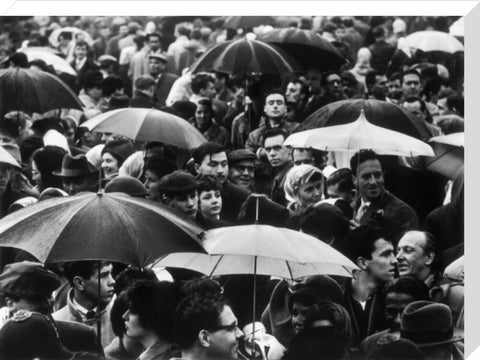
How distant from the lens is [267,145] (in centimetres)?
1046

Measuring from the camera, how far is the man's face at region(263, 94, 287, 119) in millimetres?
11172

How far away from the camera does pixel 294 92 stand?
1173 cm

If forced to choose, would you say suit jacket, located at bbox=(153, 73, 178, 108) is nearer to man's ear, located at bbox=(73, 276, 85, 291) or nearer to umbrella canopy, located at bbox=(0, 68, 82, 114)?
umbrella canopy, located at bbox=(0, 68, 82, 114)

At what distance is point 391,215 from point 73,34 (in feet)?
17.8

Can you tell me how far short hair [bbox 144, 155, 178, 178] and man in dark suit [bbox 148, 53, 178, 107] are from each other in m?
2.24

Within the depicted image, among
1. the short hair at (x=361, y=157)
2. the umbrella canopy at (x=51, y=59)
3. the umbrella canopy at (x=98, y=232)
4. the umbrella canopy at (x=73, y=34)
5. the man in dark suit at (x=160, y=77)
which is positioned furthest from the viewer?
the umbrella canopy at (x=73, y=34)

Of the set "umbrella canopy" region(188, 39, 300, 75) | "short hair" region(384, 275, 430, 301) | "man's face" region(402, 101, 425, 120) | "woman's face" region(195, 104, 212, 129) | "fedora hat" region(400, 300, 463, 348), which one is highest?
"umbrella canopy" region(188, 39, 300, 75)

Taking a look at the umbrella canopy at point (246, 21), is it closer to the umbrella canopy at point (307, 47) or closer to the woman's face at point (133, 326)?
the umbrella canopy at point (307, 47)

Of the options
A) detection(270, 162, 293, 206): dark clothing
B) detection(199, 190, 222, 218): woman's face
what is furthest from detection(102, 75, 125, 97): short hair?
detection(199, 190, 222, 218): woman's face

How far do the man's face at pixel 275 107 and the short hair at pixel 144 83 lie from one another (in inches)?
55.6

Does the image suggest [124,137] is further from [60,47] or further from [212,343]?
[60,47]

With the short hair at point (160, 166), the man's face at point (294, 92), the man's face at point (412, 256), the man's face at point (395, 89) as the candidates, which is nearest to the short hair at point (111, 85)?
the man's face at point (294, 92)

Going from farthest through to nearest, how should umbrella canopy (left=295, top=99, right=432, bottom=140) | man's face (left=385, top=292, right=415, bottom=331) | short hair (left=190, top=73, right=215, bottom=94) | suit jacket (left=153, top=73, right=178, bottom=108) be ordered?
suit jacket (left=153, top=73, right=178, bottom=108) → short hair (left=190, top=73, right=215, bottom=94) → umbrella canopy (left=295, top=99, right=432, bottom=140) → man's face (left=385, top=292, right=415, bottom=331)

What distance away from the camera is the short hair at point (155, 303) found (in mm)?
7684
